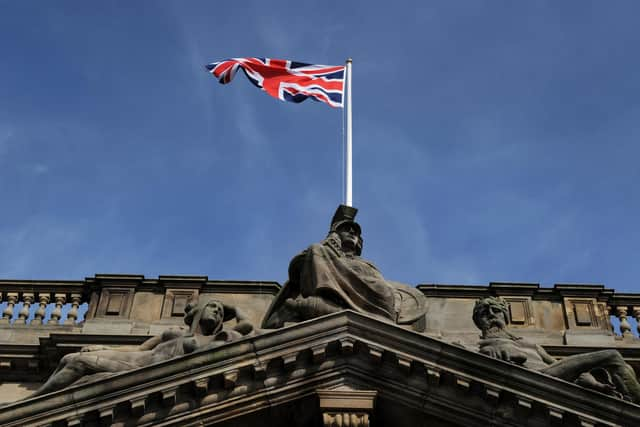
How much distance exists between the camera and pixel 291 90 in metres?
28.5

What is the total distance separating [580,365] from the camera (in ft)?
61.0

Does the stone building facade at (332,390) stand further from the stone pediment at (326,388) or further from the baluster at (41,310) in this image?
the baluster at (41,310)

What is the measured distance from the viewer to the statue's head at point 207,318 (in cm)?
2019

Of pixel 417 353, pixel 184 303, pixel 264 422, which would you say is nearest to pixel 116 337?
pixel 184 303

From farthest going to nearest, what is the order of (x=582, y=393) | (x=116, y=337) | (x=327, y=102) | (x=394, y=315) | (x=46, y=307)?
(x=327, y=102) < (x=46, y=307) < (x=116, y=337) < (x=394, y=315) < (x=582, y=393)

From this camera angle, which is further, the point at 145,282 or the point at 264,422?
the point at 145,282

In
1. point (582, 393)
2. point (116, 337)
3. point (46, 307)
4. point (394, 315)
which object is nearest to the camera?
point (582, 393)

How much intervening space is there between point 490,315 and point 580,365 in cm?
226

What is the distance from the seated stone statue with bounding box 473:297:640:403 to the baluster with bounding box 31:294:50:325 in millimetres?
9316

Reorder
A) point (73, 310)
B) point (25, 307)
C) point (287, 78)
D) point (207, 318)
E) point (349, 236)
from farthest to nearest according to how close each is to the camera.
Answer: point (287, 78), point (25, 307), point (73, 310), point (349, 236), point (207, 318)

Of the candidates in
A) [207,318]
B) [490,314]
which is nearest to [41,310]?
[207,318]

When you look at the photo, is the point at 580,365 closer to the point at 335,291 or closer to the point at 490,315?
the point at 490,315

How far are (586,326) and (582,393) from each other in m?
5.88

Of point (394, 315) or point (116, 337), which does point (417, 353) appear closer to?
point (394, 315)
